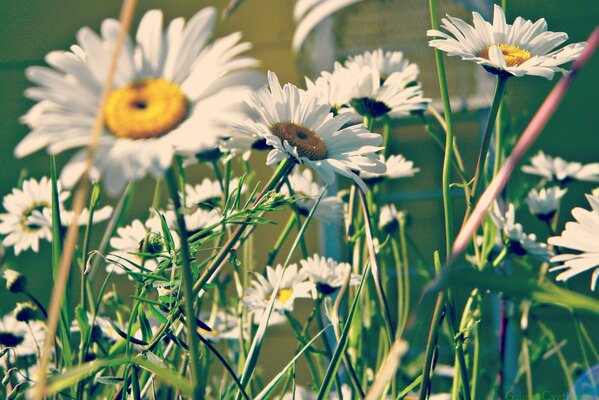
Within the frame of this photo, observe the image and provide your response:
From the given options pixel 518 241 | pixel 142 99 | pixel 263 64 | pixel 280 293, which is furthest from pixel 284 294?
pixel 263 64

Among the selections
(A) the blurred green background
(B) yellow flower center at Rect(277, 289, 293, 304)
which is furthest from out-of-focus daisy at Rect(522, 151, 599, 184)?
(A) the blurred green background

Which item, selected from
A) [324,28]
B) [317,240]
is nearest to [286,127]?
[324,28]

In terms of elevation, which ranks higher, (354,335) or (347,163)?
(347,163)

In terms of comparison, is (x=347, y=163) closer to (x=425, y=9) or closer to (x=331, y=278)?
(x=331, y=278)

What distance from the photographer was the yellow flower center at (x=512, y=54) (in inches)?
19.1

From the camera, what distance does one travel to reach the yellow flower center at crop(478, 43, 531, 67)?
1.59 feet

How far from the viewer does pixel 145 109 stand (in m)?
0.30

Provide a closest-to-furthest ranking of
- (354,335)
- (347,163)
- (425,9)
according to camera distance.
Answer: (347,163) < (354,335) < (425,9)

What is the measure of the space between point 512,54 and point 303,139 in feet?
0.55

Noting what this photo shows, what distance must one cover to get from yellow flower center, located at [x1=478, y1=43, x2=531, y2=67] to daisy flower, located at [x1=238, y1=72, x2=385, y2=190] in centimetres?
12

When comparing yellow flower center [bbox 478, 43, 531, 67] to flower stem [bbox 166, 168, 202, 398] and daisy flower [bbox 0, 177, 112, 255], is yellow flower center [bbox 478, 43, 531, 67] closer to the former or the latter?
flower stem [bbox 166, 168, 202, 398]

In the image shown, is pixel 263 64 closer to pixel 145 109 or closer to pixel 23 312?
pixel 23 312

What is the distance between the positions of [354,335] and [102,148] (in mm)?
445

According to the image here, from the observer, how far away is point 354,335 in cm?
67
